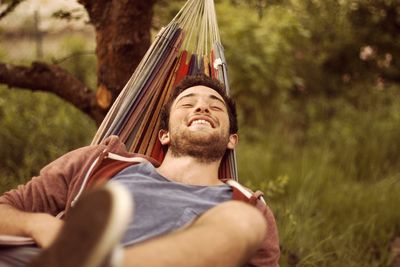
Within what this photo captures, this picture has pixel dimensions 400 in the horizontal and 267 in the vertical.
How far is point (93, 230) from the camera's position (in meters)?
1.09

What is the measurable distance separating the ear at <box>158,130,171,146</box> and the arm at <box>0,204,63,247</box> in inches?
27.1

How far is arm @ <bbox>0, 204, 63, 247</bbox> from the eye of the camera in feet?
5.43

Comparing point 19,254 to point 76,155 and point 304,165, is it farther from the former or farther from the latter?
point 304,165

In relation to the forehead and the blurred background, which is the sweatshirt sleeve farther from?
the blurred background

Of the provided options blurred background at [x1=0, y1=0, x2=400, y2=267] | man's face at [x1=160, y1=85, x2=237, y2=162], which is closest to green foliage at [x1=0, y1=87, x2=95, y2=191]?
blurred background at [x1=0, y1=0, x2=400, y2=267]

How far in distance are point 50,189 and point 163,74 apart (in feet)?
2.66

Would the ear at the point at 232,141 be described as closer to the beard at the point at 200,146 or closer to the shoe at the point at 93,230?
the beard at the point at 200,146

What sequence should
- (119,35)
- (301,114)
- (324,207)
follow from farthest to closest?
(301,114) → (324,207) → (119,35)

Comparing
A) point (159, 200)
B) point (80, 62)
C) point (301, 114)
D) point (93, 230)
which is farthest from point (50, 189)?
point (301, 114)

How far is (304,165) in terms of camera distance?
3957mm

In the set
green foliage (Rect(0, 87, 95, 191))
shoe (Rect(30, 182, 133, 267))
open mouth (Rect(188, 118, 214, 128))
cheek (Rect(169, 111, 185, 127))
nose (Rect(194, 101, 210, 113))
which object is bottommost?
green foliage (Rect(0, 87, 95, 191))

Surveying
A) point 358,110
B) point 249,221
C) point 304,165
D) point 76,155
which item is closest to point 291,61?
point 358,110

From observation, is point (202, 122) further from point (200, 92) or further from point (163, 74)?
point (163, 74)

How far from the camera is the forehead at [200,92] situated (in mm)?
2264
